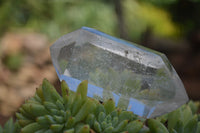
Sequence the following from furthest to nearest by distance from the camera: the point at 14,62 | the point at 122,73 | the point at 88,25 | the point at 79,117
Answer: the point at 88,25
the point at 14,62
the point at 122,73
the point at 79,117

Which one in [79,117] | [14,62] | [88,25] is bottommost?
[14,62]

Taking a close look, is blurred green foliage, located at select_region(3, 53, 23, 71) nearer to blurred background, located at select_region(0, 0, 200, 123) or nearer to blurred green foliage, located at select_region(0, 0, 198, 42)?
blurred background, located at select_region(0, 0, 200, 123)

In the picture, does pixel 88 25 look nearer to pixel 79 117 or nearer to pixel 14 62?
pixel 14 62

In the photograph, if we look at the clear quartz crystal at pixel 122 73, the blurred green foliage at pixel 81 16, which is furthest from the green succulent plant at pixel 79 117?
the blurred green foliage at pixel 81 16

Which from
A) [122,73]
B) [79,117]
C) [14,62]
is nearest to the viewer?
[79,117]

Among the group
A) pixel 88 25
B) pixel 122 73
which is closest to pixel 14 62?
pixel 88 25

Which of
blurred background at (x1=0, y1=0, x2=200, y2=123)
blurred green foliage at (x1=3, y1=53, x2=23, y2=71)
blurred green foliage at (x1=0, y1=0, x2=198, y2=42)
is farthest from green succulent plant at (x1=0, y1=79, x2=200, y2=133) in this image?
blurred green foliage at (x1=0, y1=0, x2=198, y2=42)
